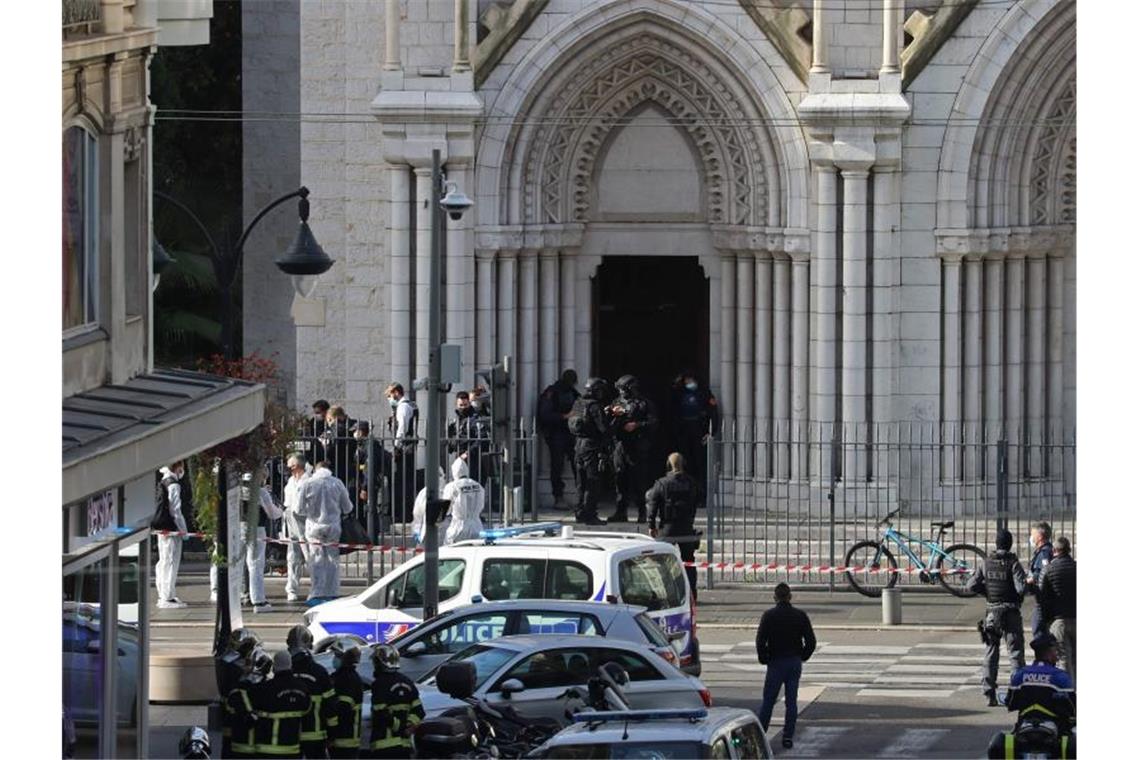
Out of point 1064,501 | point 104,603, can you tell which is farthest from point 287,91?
point 104,603

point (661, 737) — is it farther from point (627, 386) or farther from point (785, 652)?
point (627, 386)

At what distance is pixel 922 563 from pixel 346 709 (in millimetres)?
11353

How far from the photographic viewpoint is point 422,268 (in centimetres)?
3284

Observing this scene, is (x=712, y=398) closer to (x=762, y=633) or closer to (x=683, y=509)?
(x=683, y=509)

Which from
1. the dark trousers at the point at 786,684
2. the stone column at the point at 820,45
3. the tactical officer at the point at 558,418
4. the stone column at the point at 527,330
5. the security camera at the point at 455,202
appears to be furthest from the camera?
the stone column at the point at 527,330

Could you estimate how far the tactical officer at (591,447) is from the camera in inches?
1247

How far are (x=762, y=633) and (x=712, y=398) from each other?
10.4 meters

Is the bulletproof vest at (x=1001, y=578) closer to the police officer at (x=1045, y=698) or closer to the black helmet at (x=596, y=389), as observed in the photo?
the police officer at (x=1045, y=698)

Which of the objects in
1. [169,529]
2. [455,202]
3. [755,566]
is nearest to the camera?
[455,202]

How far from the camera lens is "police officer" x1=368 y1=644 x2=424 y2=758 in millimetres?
19469

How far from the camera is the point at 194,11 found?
21.6m

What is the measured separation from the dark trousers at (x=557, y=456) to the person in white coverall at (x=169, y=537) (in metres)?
4.89

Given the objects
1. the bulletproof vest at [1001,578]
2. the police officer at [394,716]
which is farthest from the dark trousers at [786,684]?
the police officer at [394,716]

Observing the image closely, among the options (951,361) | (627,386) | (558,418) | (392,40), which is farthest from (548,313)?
(951,361)
